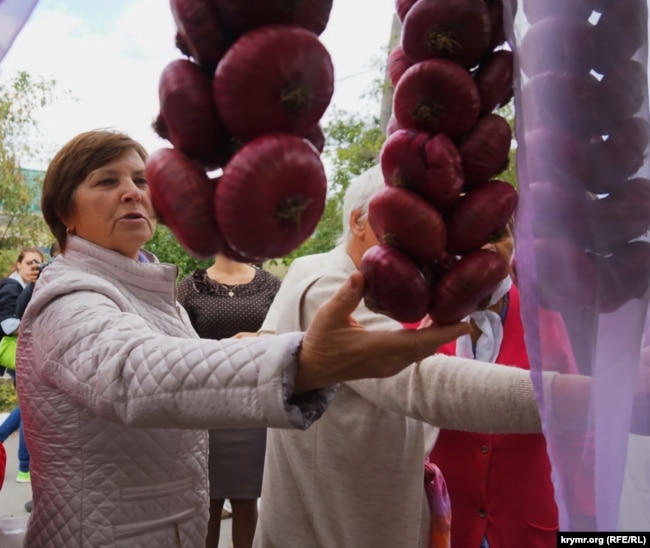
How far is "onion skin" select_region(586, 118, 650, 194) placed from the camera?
74 cm

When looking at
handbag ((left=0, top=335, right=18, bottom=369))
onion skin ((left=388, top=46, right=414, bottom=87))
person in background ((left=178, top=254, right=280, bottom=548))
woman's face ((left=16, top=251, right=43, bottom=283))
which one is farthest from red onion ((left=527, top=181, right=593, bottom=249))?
woman's face ((left=16, top=251, right=43, bottom=283))

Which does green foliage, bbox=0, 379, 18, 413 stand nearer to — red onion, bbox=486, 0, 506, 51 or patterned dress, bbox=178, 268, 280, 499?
patterned dress, bbox=178, 268, 280, 499

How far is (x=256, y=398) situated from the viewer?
0.76 m

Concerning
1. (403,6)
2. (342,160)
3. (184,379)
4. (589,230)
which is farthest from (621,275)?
(342,160)

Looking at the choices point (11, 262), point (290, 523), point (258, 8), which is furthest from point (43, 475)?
point (11, 262)

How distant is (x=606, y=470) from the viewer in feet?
2.43

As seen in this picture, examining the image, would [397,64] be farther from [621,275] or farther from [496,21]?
[621,275]

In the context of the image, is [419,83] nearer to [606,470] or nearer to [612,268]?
[612,268]

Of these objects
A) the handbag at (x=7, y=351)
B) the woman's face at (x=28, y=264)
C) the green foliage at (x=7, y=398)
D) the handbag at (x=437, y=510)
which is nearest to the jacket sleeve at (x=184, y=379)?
the handbag at (x=437, y=510)

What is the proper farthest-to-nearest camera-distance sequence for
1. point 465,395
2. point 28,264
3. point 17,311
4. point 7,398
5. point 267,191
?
point 7,398 → point 28,264 → point 17,311 → point 465,395 → point 267,191

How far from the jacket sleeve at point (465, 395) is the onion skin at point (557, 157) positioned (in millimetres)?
370

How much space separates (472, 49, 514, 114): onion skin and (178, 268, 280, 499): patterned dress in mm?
1826

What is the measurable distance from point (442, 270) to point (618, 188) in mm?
226

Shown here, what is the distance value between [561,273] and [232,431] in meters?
1.89
